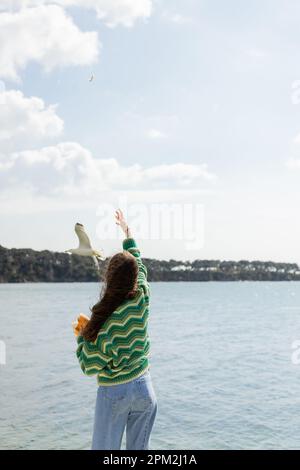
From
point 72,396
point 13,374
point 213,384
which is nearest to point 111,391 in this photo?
point 72,396

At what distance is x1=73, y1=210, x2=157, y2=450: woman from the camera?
394 centimetres

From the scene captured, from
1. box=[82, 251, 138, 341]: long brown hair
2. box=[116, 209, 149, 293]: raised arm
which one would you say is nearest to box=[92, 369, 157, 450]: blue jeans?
box=[82, 251, 138, 341]: long brown hair

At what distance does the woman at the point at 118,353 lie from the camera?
3938 mm

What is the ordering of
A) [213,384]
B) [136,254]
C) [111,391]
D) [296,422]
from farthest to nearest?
[213,384]
[296,422]
[136,254]
[111,391]

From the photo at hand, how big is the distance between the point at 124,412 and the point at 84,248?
122cm

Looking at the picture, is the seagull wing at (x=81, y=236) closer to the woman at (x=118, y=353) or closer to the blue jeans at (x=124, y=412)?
the woman at (x=118, y=353)

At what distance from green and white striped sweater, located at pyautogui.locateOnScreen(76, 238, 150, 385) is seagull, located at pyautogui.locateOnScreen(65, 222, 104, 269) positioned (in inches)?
20.5

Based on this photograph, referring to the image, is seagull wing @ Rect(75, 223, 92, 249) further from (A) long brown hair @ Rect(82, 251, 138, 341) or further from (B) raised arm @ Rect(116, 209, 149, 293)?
(A) long brown hair @ Rect(82, 251, 138, 341)

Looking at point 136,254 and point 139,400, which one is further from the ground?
point 136,254

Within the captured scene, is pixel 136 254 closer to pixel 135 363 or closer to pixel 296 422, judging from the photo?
pixel 135 363

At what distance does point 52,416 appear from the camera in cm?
1573

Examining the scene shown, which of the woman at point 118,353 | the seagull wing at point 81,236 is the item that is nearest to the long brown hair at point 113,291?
the woman at point 118,353

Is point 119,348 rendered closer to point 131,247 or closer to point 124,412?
point 124,412

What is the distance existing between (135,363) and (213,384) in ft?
62.6
